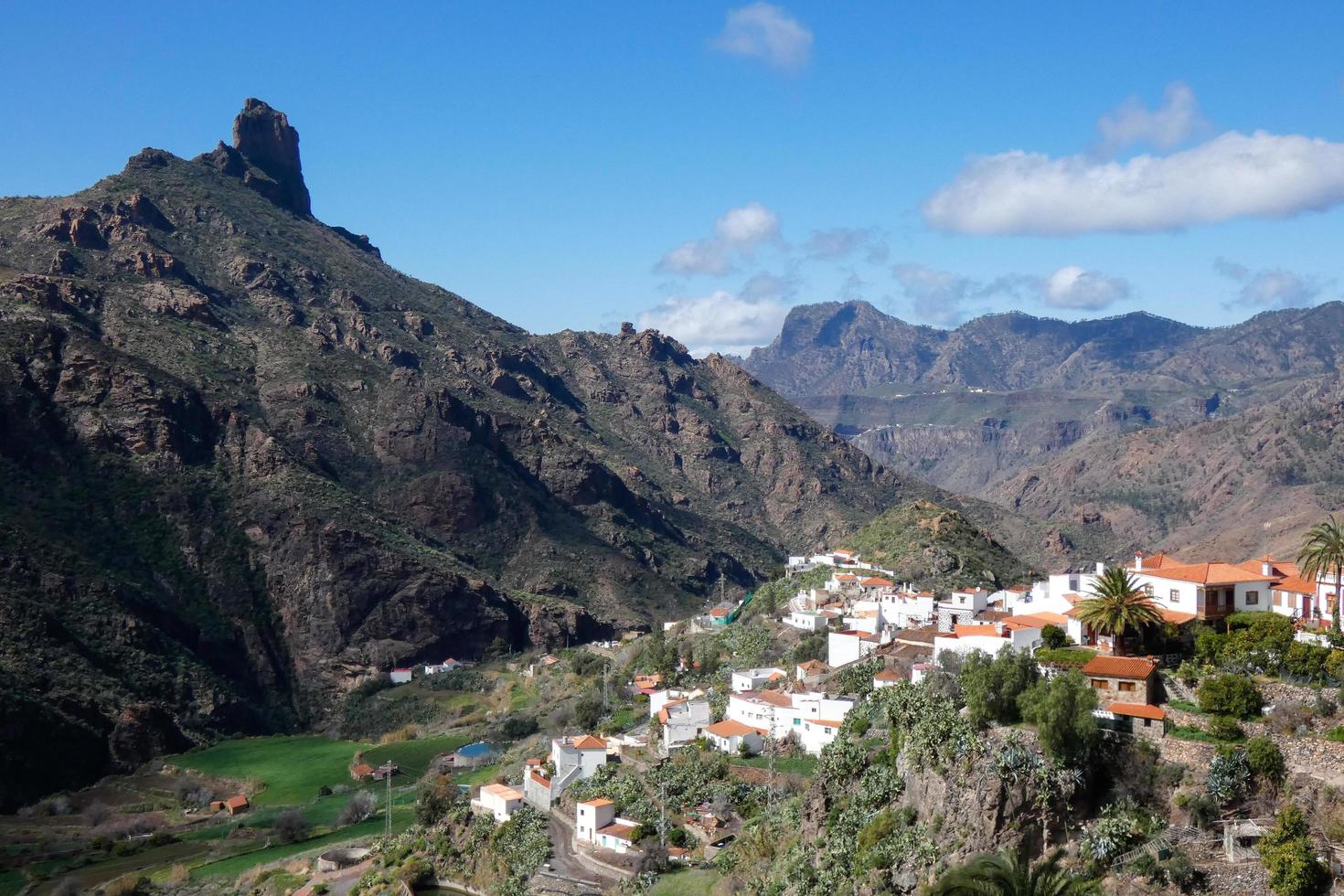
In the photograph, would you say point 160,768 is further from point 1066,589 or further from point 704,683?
point 1066,589

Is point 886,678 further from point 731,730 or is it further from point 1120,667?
point 1120,667

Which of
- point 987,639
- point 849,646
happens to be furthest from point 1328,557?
point 849,646

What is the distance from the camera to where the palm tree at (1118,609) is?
3606cm

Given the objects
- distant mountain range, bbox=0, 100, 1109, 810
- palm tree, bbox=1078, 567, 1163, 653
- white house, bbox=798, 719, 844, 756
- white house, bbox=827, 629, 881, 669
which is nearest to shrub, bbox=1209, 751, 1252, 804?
palm tree, bbox=1078, 567, 1163, 653

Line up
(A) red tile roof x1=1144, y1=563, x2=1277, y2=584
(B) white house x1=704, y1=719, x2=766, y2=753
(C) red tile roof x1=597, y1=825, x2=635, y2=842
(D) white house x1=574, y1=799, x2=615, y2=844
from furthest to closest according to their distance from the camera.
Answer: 1. (B) white house x1=704, y1=719, x2=766, y2=753
2. (D) white house x1=574, y1=799, x2=615, y2=844
3. (C) red tile roof x1=597, y1=825, x2=635, y2=842
4. (A) red tile roof x1=1144, y1=563, x2=1277, y2=584

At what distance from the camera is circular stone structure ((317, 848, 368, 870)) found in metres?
58.7

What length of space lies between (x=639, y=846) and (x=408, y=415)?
100742 mm

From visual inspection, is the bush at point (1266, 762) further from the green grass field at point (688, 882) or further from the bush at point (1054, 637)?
the green grass field at point (688, 882)

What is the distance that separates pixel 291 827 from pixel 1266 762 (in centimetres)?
5380

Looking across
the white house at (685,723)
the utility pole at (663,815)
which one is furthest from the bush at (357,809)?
the utility pole at (663,815)

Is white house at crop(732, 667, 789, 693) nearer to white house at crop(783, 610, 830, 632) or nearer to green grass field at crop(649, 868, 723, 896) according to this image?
white house at crop(783, 610, 830, 632)

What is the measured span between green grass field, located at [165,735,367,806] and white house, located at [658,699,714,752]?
31.9 m

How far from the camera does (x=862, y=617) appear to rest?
65062mm

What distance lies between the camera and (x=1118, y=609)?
36125mm
